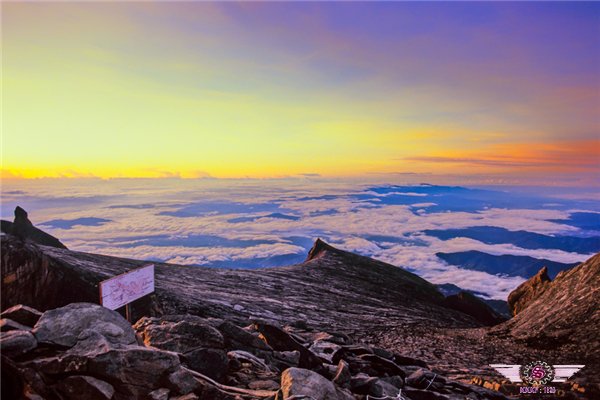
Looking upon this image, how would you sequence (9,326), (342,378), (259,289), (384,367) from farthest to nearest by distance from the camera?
1. (259,289)
2. (384,367)
3. (342,378)
4. (9,326)

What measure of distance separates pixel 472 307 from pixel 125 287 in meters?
46.5

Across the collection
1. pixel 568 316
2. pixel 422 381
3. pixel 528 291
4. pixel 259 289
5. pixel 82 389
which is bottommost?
pixel 528 291

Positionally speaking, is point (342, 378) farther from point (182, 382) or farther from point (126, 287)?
point (126, 287)

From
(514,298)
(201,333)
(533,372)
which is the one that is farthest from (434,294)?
(201,333)

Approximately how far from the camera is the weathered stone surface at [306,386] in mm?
8305

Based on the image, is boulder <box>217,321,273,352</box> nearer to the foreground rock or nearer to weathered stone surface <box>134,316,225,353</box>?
the foreground rock

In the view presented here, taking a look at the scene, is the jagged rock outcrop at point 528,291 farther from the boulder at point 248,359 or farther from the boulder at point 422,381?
the boulder at point 248,359

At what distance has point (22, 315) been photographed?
9578 millimetres

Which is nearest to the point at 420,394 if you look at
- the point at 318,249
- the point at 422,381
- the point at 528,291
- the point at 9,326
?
the point at 422,381

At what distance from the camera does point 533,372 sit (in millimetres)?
17688

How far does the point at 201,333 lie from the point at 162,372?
2485 mm

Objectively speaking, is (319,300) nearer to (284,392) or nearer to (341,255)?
(341,255)

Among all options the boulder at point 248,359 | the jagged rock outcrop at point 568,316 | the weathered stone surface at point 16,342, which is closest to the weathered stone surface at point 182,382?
the boulder at point 248,359

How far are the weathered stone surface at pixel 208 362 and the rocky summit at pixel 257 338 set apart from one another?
27 millimetres
